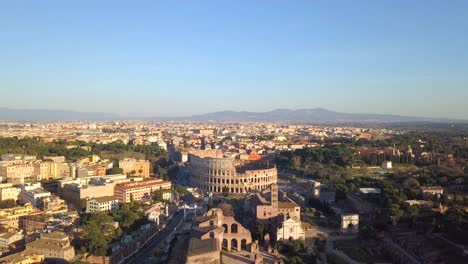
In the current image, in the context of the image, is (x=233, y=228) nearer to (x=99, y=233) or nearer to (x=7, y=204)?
(x=99, y=233)

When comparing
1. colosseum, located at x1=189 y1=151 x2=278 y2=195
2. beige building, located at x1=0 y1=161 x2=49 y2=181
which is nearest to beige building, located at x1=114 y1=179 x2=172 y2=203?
colosseum, located at x1=189 y1=151 x2=278 y2=195

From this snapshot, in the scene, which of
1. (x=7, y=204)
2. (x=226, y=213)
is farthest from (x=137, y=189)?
(x=226, y=213)

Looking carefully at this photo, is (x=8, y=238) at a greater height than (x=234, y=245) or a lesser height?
greater

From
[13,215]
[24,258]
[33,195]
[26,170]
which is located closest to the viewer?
[24,258]

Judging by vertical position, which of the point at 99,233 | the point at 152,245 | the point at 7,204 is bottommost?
the point at 152,245

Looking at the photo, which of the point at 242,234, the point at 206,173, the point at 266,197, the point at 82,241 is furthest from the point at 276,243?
the point at 206,173

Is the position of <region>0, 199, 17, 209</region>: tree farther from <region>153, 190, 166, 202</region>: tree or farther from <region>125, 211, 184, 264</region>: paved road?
<region>125, 211, 184, 264</region>: paved road
